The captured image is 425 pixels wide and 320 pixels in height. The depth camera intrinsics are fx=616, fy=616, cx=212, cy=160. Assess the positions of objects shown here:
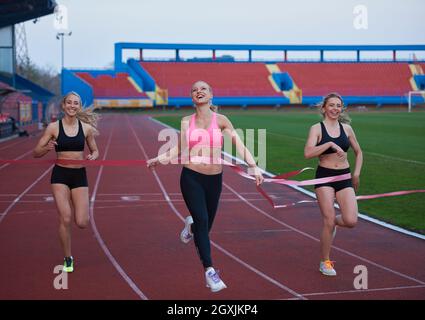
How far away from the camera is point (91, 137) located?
22.5 feet

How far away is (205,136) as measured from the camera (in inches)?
232

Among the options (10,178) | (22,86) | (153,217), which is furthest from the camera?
(22,86)

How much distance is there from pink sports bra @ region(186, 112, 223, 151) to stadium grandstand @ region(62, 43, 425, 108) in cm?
6865

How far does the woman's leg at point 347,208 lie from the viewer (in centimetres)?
629

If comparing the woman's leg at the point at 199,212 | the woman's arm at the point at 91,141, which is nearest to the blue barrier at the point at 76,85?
the woman's arm at the point at 91,141

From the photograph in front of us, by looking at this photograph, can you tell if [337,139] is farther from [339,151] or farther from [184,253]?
[184,253]

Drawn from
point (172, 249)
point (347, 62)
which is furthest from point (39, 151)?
point (347, 62)

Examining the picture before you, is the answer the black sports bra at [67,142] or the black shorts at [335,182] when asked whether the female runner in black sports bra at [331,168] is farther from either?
the black sports bra at [67,142]

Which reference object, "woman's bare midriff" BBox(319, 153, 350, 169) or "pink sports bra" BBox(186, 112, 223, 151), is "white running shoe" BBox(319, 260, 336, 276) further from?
"pink sports bra" BBox(186, 112, 223, 151)

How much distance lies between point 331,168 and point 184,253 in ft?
7.24

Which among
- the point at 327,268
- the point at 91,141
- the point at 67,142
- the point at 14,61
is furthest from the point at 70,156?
the point at 14,61
